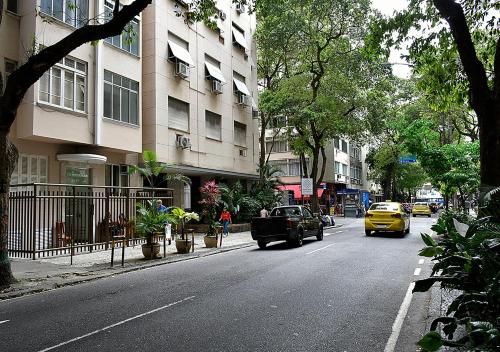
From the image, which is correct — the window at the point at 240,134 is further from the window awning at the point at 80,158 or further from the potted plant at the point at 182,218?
the potted plant at the point at 182,218

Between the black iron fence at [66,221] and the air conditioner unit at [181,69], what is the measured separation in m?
9.23

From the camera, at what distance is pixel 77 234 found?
1416cm

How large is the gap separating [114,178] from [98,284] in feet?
36.6

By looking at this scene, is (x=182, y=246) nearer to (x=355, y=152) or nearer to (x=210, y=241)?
(x=210, y=241)

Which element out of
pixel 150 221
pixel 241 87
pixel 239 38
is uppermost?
pixel 239 38

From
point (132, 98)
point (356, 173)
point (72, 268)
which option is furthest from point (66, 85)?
point (356, 173)

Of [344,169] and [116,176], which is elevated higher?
[344,169]

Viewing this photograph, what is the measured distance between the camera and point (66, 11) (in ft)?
56.1

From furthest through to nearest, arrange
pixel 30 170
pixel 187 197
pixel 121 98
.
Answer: pixel 187 197 → pixel 121 98 → pixel 30 170

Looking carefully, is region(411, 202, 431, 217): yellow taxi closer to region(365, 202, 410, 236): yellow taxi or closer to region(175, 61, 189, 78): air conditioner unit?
region(365, 202, 410, 236): yellow taxi

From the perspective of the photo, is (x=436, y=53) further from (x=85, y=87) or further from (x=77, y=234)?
(x=85, y=87)

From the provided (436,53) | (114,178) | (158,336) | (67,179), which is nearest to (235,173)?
(114,178)

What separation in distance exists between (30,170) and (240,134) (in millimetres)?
16456

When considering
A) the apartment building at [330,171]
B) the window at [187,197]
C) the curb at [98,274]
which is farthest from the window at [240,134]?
the apartment building at [330,171]
